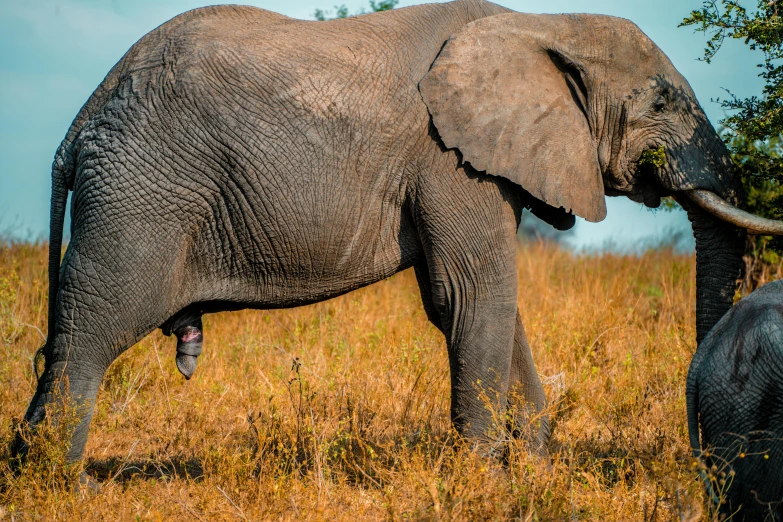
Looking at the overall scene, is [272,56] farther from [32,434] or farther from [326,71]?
[32,434]

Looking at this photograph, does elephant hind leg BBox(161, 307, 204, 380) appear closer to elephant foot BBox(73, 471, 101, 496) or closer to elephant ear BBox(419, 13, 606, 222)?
elephant foot BBox(73, 471, 101, 496)

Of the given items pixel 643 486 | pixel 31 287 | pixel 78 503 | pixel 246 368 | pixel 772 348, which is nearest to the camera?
pixel 772 348

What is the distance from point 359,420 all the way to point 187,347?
1315 mm

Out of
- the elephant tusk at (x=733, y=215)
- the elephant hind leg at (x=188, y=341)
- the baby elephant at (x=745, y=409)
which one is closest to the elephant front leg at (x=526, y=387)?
the elephant tusk at (x=733, y=215)

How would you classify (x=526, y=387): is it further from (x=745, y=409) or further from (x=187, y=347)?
(x=187, y=347)

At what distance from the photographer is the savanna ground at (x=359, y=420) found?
14.6 ft

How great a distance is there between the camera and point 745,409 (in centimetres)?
387

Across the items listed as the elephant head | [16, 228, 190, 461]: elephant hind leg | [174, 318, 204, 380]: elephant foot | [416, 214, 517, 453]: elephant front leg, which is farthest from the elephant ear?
[174, 318, 204, 380]: elephant foot

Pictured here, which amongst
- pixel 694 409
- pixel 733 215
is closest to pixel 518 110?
pixel 733 215

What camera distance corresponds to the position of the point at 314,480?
4.73m

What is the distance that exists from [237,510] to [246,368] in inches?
120

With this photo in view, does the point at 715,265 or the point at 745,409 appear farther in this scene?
the point at 715,265

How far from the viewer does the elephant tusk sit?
A: 4.77m

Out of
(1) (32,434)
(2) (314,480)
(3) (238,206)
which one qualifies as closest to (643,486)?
(2) (314,480)
